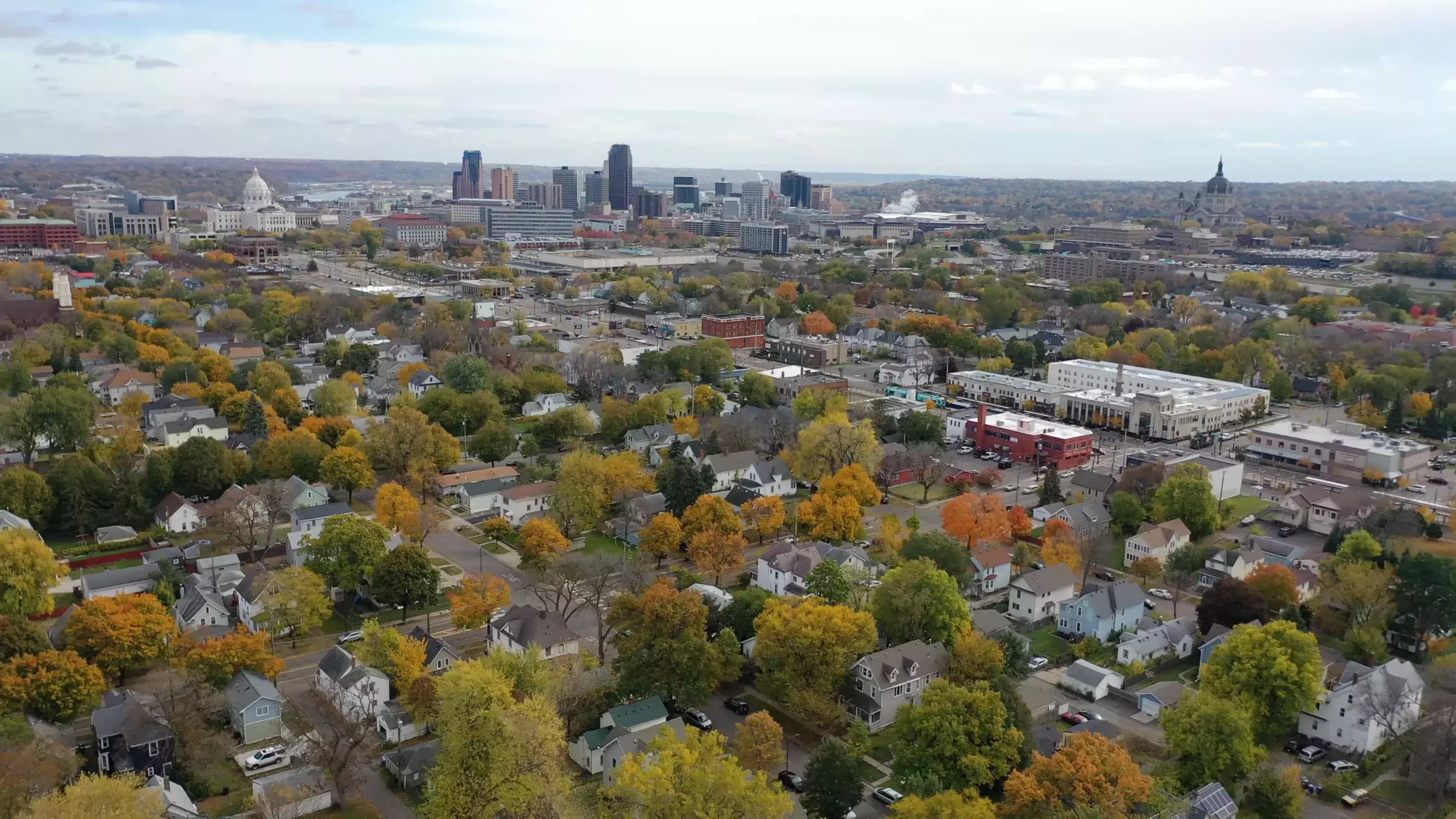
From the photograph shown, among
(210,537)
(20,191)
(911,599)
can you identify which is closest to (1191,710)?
(911,599)

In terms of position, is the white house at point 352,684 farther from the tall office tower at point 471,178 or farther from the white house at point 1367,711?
the tall office tower at point 471,178

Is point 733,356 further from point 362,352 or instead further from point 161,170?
point 161,170

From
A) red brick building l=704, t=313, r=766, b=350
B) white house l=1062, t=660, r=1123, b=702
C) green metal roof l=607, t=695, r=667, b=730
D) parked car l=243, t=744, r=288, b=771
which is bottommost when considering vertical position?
parked car l=243, t=744, r=288, b=771

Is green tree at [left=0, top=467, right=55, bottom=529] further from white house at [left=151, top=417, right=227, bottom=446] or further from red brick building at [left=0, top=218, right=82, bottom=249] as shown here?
red brick building at [left=0, top=218, right=82, bottom=249]

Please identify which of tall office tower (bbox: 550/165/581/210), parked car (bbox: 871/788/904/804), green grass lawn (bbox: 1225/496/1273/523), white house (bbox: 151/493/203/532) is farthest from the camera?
tall office tower (bbox: 550/165/581/210)

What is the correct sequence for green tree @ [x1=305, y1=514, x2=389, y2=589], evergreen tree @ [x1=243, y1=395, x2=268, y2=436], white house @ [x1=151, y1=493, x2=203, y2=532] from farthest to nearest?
evergreen tree @ [x1=243, y1=395, x2=268, y2=436] < white house @ [x1=151, y1=493, x2=203, y2=532] < green tree @ [x1=305, y1=514, x2=389, y2=589]

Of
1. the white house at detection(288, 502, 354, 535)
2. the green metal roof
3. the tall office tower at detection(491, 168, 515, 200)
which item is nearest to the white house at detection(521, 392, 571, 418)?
the white house at detection(288, 502, 354, 535)

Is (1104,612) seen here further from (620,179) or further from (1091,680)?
(620,179)
